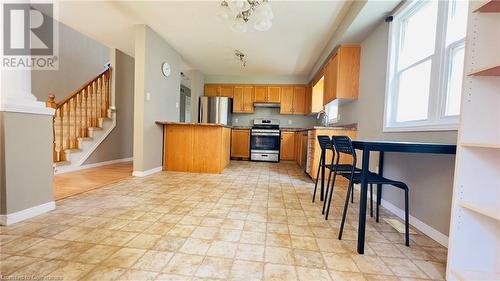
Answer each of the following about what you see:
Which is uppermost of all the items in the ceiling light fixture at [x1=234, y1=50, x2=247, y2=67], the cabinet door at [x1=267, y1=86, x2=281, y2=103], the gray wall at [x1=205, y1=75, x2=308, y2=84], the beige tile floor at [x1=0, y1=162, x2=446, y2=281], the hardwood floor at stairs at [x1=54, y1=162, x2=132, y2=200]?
the ceiling light fixture at [x1=234, y1=50, x2=247, y2=67]

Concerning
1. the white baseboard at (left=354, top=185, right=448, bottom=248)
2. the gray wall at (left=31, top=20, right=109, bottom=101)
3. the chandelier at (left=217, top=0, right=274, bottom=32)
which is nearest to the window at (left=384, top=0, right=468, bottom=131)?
the white baseboard at (left=354, top=185, right=448, bottom=248)

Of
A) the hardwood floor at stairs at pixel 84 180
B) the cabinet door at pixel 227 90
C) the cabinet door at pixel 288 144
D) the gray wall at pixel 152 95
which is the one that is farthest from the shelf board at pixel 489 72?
the cabinet door at pixel 227 90

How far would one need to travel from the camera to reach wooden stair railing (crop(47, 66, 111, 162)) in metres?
3.54

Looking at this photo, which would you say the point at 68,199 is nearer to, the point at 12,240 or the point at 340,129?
the point at 12,240

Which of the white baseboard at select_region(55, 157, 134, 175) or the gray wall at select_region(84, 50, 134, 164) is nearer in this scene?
the white baseboard at select_region(55, 157, 134, 175)

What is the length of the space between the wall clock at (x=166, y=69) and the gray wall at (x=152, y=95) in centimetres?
6

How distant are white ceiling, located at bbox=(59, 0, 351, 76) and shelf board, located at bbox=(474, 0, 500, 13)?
175 centimetres

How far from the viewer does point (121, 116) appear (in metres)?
4.76

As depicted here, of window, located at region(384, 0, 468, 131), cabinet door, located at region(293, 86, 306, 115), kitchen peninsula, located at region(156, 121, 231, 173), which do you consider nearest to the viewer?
window, located at region(384, 0, 468, 131)

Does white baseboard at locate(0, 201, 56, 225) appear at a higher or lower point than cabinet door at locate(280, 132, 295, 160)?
lower

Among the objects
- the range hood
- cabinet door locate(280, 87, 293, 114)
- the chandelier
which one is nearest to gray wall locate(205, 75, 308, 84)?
cabinet door locate(280, 87, 293, 114)

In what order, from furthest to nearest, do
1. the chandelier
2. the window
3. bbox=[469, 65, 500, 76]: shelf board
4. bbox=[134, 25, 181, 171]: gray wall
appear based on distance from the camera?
bbox=[134, 25, 181, 171]: gray wall, the chandelier, the window, bbox=[469, 65, 500, 76]: shelf board

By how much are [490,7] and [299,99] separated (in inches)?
194

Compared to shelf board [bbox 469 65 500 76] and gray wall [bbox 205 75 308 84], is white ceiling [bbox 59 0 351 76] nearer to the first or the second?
gray wall [bbox 205 75 308 84]
